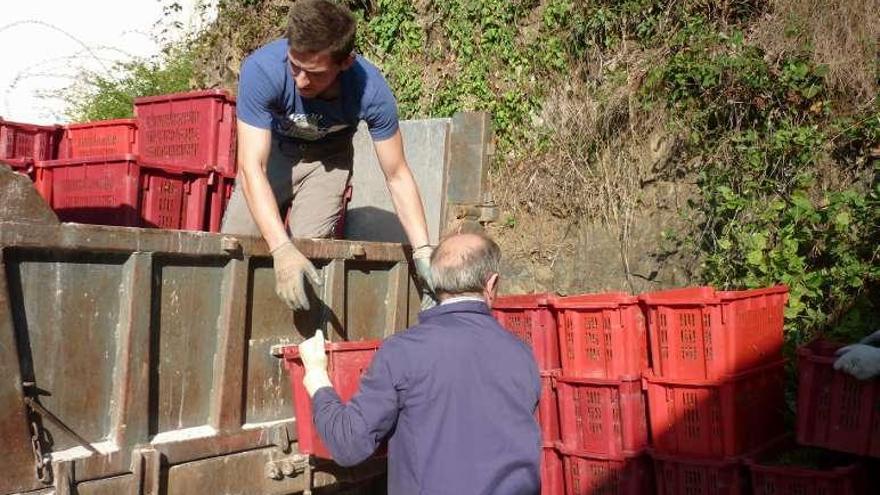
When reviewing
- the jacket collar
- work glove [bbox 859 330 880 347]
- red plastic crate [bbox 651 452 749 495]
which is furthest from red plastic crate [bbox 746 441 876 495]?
the jacket collar

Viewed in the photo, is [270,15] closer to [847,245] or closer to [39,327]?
[847,245]

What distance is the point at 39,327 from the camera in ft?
9.93

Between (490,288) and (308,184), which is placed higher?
(308,184)

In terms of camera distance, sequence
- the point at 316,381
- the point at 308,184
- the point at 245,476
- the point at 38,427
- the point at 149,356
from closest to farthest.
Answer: the point at 38,427, the point at 316,381, the point at 149,356, the point at 245,476, the point at 308,184

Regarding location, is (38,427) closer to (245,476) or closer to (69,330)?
(69,330)

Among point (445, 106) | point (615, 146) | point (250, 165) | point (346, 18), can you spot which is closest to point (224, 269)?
point (250, 165)

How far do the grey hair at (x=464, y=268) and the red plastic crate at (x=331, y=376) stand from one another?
0.70 meters

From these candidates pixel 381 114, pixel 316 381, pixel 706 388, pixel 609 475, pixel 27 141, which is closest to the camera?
pixel 316 381

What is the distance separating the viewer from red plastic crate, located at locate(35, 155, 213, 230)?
452 centimetres

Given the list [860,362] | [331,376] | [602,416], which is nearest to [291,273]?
[331,376]

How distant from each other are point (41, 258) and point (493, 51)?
21.7 ft

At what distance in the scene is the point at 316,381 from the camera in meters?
3.23

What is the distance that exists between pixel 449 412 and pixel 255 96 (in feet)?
6.64

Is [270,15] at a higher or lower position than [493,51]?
higher
